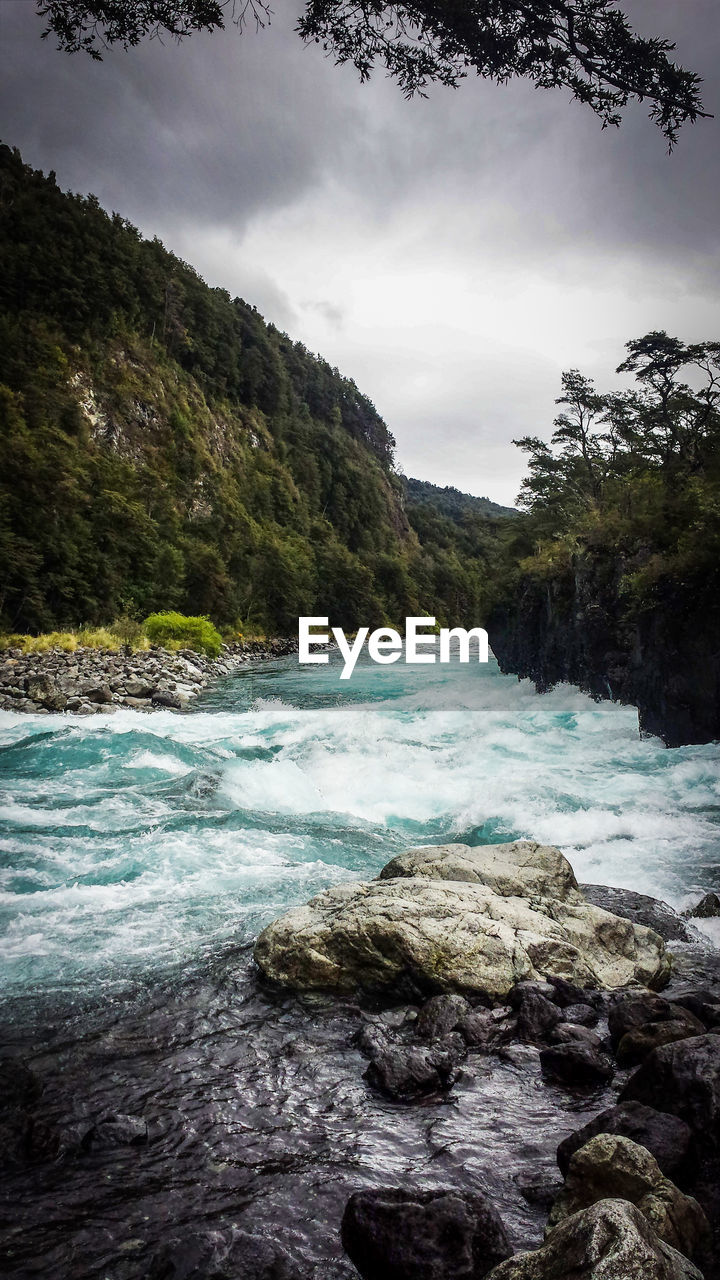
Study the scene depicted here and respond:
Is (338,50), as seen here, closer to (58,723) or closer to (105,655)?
(58,723)

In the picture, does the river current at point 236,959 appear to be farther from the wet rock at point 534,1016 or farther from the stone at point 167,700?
the stone at point 167,700

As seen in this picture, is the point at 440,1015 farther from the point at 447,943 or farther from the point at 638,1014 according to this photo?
the point at 638,1014

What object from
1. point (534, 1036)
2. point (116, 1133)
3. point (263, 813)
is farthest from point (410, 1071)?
point (263, 813)

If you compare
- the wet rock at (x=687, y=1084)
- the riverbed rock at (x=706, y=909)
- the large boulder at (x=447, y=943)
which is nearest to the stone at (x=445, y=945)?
the large boulder at (x=447, y=943)

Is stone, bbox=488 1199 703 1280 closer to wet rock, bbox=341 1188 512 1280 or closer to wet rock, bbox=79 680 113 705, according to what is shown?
wet rock, bbox=341 1188 512 1280

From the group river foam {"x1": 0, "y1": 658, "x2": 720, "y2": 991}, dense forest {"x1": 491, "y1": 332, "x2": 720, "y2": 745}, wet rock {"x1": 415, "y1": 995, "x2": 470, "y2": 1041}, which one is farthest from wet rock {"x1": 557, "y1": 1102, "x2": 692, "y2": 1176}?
dense forest {"x1": 491, "y1": 332, "x2": 720, "y2": 745}

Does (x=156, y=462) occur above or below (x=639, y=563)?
above
